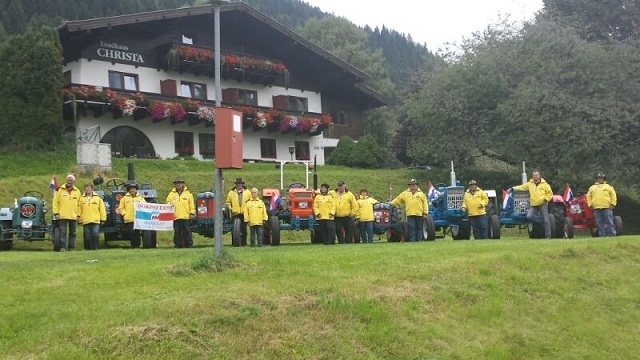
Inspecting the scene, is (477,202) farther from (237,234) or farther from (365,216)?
(237,234)

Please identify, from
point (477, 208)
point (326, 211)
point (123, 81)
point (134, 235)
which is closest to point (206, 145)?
point (123, 81)

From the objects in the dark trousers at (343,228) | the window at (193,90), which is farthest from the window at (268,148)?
the dark trousers at (343,228)

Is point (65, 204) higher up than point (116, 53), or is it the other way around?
point (116, 53)

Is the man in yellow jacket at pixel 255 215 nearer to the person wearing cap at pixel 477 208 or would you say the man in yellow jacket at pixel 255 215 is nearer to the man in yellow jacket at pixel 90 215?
the man in yellow jacket at pixel 90 215

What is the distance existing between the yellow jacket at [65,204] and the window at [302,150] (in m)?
26.5

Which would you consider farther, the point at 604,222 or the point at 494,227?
the point at 494,227

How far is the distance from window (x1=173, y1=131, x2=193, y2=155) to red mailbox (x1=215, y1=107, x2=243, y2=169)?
27162 mm

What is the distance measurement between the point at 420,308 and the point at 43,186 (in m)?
17.2

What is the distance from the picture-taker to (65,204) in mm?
15688

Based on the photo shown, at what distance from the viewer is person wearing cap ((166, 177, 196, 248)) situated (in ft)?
54.1

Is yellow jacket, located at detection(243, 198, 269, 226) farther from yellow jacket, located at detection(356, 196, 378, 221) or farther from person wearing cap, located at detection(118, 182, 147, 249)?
yellow jacket, located at detection(356, 196, 378, 221)

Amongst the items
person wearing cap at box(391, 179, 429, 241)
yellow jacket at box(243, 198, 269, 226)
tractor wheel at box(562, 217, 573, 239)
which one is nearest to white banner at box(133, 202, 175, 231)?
yellow jacket at box(243, 198, 269, 226)

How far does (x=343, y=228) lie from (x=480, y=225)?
3658 mm

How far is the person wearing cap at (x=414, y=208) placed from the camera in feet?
59.1
